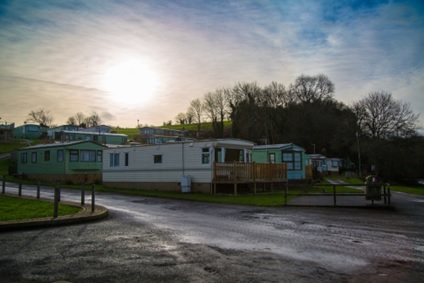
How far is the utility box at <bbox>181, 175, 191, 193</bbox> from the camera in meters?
26.2

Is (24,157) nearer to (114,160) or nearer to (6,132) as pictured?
(114,160)

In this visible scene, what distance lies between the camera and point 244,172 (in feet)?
85.9

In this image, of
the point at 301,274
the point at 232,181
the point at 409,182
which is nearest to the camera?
the point at 301,274

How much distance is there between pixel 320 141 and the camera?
74.8m

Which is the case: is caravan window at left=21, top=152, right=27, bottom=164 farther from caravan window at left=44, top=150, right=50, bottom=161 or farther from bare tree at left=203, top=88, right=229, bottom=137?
bare tree at left=203, top=88, right=229, bottom=137

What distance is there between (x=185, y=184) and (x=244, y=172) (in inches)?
156

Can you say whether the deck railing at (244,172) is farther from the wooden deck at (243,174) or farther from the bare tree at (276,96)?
the bare tree at (276,96)

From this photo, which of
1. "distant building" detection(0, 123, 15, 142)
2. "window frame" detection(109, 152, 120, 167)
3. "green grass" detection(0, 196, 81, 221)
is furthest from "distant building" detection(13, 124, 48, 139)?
"green grass" detection(0, 196, 81, 221)

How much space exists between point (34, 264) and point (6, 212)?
714 cm

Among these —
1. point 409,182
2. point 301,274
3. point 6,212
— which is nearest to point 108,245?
point 301,274

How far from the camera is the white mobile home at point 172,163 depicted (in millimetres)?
26047

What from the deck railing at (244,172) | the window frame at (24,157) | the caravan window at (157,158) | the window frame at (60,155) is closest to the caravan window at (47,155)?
the window frame at (60,155)

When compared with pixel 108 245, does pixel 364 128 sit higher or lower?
higher

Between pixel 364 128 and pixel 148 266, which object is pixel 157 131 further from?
pixel 148 266
